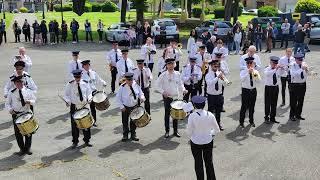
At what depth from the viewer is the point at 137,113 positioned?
461 inches

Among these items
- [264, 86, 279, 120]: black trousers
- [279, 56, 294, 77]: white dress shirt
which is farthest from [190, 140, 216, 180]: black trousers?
[279, 56, 294, 77]: white dress shirt

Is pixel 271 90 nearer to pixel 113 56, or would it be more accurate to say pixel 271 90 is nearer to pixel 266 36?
pixel 113 56

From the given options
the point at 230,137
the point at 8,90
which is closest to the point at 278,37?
the point at 230,137

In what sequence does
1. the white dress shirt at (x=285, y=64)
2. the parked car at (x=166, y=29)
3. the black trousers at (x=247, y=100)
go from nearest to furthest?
1. the black trousers at (x=247, y=100)
2. the white dress shirt at (x=285, y=64)
3. the parked car at (x=166, y=29)

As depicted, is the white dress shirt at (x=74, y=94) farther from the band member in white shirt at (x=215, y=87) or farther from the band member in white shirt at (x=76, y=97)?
the band member in white shirt at (x=215, y=87)

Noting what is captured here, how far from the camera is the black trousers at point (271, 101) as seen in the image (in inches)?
545

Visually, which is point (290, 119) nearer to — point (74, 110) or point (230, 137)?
point (230, 137)

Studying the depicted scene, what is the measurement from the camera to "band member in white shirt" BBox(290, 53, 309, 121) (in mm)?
13891

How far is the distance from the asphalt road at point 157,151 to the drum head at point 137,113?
2.59 feet

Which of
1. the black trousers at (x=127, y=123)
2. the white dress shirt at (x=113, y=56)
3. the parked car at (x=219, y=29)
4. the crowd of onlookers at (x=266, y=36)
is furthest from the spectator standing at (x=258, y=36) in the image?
the black trousers at (x=127, y=123)

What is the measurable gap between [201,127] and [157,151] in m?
2.89

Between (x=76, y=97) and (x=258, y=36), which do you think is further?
(x=258, y=36)

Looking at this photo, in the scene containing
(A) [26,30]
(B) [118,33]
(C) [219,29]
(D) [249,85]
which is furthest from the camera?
(A) [26,30]

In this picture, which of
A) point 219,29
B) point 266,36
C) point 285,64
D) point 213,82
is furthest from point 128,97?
point 219,29
